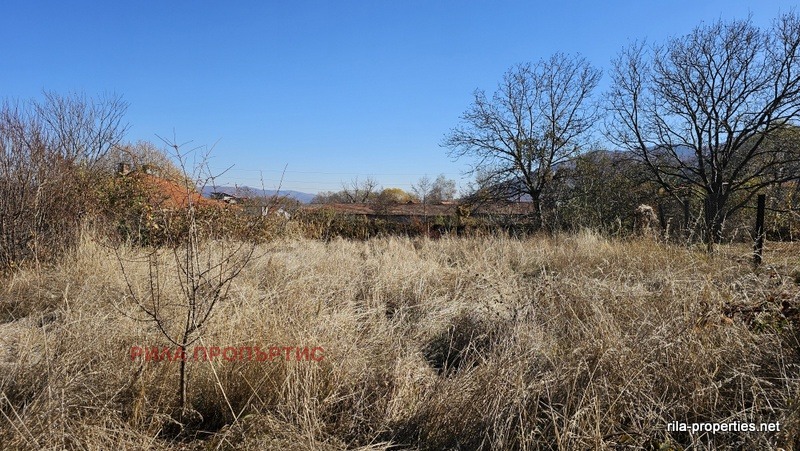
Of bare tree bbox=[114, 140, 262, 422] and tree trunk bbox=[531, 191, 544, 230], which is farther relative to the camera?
tree trunk bbox=[531, 191, 544, 230]

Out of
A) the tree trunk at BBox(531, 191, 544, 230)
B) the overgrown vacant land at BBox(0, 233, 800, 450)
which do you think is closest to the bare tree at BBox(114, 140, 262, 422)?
the overgrown vacant land at BBox(0, 233, 800, 450)

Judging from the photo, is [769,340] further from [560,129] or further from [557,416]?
[560,129]

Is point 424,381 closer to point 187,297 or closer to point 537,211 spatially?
point 187,297

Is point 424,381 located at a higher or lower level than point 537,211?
lower

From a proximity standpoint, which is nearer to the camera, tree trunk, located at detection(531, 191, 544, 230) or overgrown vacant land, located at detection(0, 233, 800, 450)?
overgrown vacant land, located at detection(0, 233, 800, 450)

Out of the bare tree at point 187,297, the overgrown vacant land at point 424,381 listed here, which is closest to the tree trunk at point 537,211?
the overgrown vacant land at point 424,381

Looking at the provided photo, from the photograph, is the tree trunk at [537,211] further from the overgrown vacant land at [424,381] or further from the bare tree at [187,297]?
the bare tree at [187,297]

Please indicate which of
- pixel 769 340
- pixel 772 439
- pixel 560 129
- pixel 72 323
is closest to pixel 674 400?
pixel 772 439

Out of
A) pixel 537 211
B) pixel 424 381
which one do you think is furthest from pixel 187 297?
pixel 537 211

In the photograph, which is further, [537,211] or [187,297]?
[537,211]

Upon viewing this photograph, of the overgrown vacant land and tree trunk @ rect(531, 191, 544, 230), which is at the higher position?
tree trunk @ rect(531, 191, 544, 230)

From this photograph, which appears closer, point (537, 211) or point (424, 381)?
point (424, 381)

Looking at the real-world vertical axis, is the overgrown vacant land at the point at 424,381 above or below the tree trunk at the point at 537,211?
below

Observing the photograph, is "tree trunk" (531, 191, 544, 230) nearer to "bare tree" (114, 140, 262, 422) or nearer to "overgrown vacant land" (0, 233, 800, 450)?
"overgrown vacant land" (0, 233, 800, 450)
